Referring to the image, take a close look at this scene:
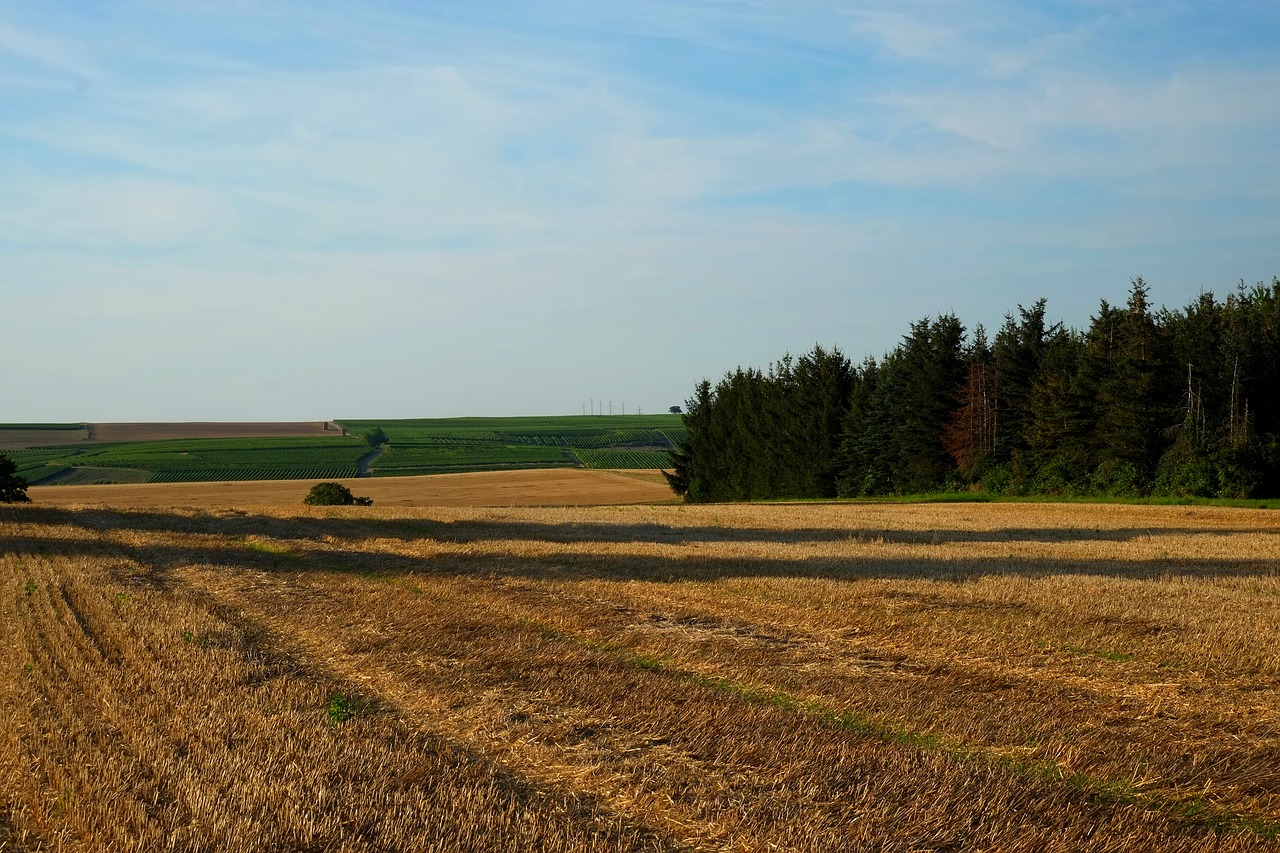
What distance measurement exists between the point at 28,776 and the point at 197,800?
5.38ft

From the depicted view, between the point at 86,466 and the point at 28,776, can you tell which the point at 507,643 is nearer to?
the point at 28,776

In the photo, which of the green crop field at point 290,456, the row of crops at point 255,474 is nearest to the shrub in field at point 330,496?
the green crop field at point 290,456

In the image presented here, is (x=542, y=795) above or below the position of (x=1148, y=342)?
below

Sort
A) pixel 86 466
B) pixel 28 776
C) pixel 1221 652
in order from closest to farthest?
pixel 28 776 < pixel 1221 652 < pixel 86 466

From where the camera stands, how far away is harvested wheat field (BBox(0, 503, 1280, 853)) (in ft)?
22.0

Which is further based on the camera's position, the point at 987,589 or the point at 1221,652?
the point at 987,589

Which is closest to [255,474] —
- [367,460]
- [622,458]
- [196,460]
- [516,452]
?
[196,460]

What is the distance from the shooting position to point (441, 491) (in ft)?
257

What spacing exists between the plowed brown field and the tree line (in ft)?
29.8

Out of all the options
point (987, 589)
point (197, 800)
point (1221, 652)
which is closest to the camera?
point (197, 800)

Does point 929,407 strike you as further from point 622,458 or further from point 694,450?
point 622,458

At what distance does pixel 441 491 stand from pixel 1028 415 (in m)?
41.9

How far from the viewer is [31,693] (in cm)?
1017

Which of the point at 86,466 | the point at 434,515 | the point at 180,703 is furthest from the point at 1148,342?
the point at 86,466
